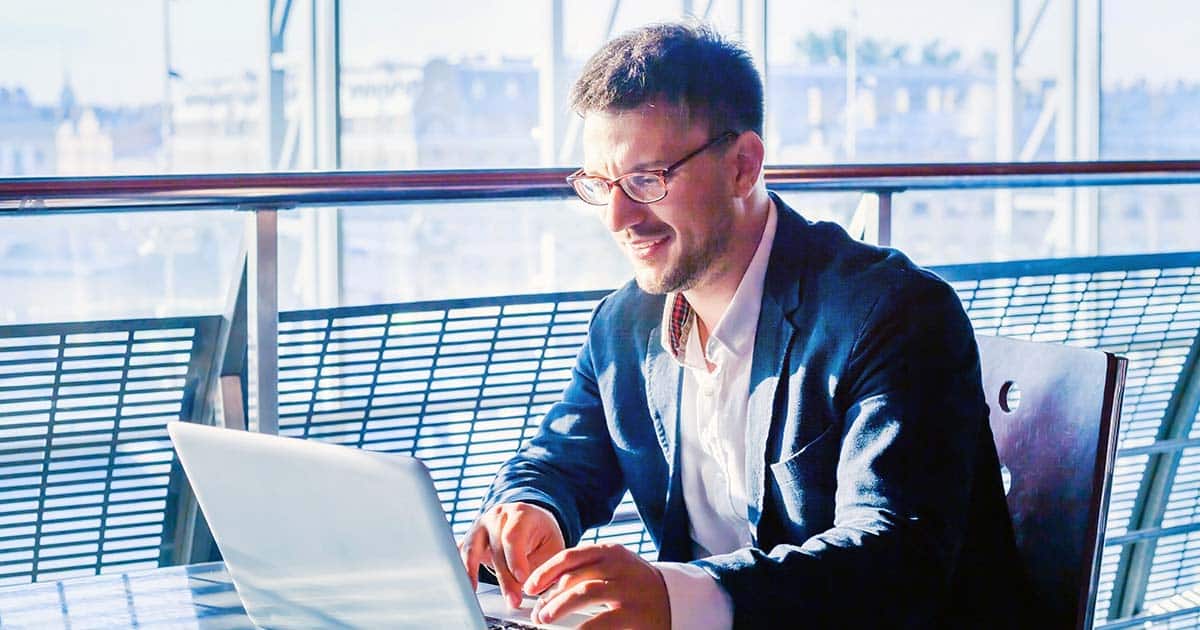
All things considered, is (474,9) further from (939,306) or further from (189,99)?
(939,306)

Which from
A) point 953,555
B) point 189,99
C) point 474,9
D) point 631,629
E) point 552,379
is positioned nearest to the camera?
point 631,629

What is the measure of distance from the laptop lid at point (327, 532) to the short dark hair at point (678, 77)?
0.55 meters

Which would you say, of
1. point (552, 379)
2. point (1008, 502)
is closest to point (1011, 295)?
point (552, 379)

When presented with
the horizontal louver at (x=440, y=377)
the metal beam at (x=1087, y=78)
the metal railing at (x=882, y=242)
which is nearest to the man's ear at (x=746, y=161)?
the metal railing at (x=882, y=242)

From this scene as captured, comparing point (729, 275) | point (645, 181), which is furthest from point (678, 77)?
point (729, 275)

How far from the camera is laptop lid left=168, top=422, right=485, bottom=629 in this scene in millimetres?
888

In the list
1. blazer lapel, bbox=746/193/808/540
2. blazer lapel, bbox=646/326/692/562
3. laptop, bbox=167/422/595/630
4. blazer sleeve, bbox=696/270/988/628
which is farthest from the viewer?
blazer lapel, bbox=646/326/692/562

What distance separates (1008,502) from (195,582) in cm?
78

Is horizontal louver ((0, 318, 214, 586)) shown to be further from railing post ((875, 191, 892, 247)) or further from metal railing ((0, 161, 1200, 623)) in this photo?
railing post ((875, 191, 892, 247))

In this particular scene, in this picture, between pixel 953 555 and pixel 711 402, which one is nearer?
pixel 953 555

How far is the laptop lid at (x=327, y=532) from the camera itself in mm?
888

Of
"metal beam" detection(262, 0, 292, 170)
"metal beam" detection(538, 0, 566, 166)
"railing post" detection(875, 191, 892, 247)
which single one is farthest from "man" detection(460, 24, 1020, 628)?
"metal beam" detection(262, 0, 292, 170)

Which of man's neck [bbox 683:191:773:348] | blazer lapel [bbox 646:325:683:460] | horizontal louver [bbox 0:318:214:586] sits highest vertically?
man's neck [bbox 683:191:773:348]

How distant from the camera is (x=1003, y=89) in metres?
9.05
